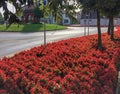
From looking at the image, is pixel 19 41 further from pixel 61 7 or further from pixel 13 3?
pixel 13 3

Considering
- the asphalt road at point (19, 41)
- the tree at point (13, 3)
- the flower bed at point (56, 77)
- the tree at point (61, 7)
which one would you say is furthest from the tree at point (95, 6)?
the tree at point (13, 3)

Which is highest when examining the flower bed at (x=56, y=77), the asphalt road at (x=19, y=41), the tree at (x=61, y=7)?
the tree at (x=61, y=7)

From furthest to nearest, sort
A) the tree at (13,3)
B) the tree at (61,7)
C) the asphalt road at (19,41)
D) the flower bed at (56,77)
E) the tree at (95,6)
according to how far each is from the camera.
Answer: the asphalt road at (19,41)
the tree at (95,6)
the flower bed at (56,77)
the tree at (61,7)
the tree at (13,3)

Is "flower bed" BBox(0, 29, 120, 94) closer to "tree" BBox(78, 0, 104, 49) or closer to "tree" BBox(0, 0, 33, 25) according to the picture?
"tree" BBox(0, 0, 33, 25)

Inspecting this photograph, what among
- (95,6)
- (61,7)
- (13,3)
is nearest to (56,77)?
(61,7)

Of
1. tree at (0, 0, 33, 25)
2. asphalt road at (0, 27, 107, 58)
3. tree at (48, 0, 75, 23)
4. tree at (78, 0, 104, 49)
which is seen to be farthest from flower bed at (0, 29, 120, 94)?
asphalt road at (0, 27, 107, 58)

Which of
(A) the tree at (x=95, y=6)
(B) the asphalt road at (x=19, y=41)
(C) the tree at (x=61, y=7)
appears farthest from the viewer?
(B) the asphalt road at (x=19, y=41)

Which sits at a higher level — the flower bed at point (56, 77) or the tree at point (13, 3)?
the tree at point (13, 3)

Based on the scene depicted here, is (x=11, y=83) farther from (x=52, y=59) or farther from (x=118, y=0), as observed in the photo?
(x=118, y=0)

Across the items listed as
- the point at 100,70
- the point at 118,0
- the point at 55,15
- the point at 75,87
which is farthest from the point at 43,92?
the point at 118,0

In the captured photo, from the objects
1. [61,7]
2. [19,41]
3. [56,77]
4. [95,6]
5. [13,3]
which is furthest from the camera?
[19,41]

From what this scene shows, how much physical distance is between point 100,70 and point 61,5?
3494mm

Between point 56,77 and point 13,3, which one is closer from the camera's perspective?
point 13,3

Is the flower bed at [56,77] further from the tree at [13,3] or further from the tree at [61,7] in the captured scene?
the tree at [13,3]
